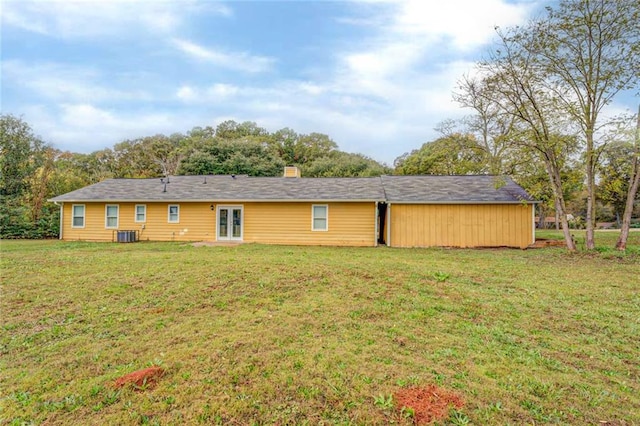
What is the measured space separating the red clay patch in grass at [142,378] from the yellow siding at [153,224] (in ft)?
40.0

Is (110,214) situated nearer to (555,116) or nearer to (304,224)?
(304,224)

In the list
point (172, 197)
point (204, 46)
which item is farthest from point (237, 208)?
point (204, 46)

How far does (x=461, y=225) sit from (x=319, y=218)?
5.92 meters

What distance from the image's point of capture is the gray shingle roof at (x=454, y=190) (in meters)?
13.6

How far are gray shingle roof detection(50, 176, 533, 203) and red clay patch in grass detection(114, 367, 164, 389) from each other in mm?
11173

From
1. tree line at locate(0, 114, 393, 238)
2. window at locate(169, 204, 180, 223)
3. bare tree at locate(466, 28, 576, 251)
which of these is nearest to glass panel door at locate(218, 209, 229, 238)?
window at locate(169, 204, 180, 223)

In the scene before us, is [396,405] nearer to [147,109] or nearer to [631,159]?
[631,159]

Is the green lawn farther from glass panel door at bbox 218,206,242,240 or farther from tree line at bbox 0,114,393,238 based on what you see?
tree line at bbox 0,114,393,238

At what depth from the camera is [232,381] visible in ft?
9.92

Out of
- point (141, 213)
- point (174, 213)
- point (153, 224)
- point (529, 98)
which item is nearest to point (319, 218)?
point (174, 213)

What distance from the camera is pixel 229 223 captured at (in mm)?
14930

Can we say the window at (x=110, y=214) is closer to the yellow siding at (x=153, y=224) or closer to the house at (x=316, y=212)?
the house at (x=316, y=212)

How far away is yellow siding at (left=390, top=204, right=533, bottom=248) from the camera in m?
13.5

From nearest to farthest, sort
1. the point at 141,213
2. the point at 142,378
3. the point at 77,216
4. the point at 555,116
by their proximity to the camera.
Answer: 1. the point at 142,378
2. the point at 555,116
3. the point at 141,213
4. the point at 77,216
